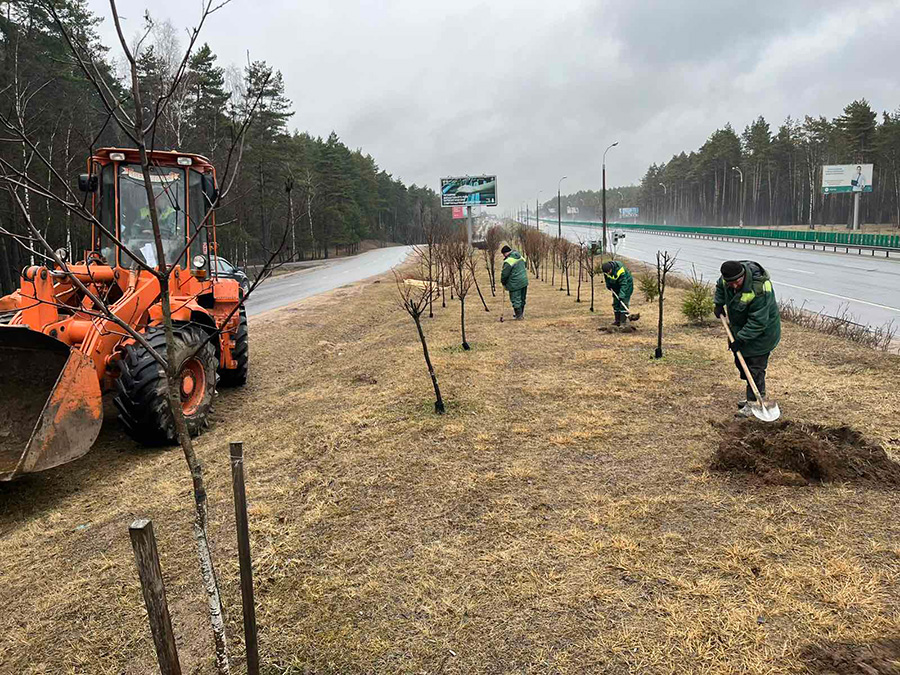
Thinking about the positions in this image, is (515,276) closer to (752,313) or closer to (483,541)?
(752,313)

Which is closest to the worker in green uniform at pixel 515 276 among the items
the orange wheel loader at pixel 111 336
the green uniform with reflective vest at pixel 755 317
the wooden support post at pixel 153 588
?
the green uniform with reflective vest at pixel 755 317

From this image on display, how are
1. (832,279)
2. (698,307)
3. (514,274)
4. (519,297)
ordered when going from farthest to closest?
(832,279)
(519,297)
(514,274)
(698,307)

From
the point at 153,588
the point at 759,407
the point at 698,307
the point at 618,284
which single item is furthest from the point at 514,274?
the point at 153,588

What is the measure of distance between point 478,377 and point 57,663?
5531 millimetres

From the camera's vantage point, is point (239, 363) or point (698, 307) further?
point (698, 307)

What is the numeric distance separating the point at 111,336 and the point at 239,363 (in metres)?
2.56

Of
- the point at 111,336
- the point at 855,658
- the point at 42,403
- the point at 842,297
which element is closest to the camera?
the point at 855,658

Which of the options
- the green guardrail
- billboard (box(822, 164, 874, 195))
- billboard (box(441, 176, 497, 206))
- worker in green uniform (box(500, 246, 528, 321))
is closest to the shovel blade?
worker in green uniform (box(500, 246, 528, 321))

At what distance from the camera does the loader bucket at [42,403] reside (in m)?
3.95

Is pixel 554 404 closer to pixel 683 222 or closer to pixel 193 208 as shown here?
pixel 193 208

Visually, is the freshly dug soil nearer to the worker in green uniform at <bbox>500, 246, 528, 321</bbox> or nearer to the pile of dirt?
the pile of dirt

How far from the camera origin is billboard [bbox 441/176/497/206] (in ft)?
129

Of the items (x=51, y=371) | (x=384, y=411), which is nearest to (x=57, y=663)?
(x=51, y=371)

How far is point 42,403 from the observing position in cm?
474
